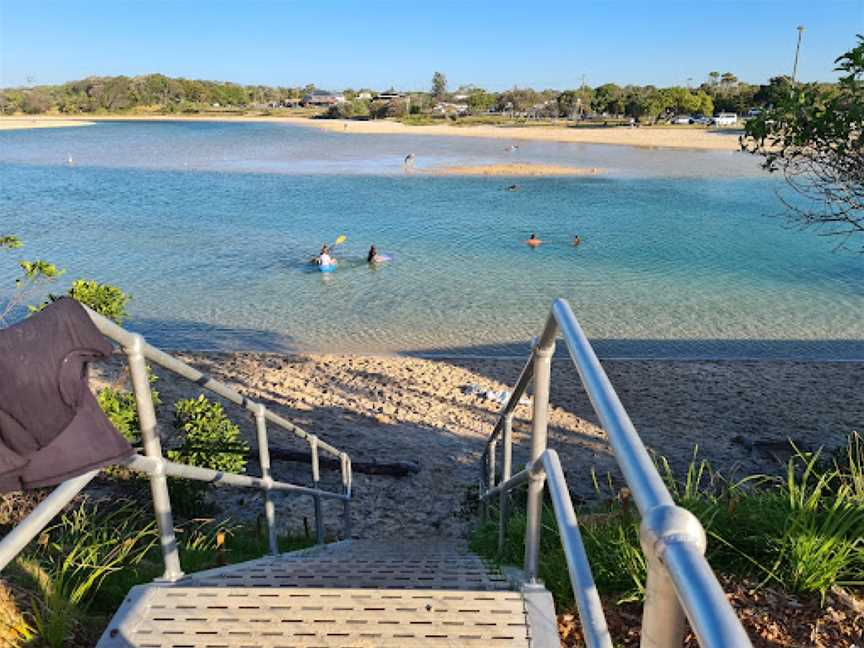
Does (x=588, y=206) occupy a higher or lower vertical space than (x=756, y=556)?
lower

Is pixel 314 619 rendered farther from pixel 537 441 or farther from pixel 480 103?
pixel 480 103

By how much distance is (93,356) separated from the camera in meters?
1.69

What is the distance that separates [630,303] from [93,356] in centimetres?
1779

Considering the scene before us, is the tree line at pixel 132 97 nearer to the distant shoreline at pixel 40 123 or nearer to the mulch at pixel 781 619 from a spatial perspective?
the distant shoreline at pixel 40 123

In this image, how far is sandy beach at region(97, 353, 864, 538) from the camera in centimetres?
784

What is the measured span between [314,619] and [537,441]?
863 millimetres

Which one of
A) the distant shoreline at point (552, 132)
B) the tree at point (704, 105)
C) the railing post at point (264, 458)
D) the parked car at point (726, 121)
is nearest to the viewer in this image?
the railing post at point (264, 458)

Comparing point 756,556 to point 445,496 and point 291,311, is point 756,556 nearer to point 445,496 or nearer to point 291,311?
point 445,496

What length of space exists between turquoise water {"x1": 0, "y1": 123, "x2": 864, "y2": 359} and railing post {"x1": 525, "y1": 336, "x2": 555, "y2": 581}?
9.04 meters

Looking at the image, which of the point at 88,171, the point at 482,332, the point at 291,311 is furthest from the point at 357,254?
the point at 88,171

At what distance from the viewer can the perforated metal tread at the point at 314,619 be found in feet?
6.46

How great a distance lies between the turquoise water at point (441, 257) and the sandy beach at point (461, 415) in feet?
5.52

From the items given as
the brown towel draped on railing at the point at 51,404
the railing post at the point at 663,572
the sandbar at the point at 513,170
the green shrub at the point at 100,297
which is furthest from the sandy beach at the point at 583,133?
the railing post at the point at 663,572

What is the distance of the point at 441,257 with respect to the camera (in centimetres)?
2380
